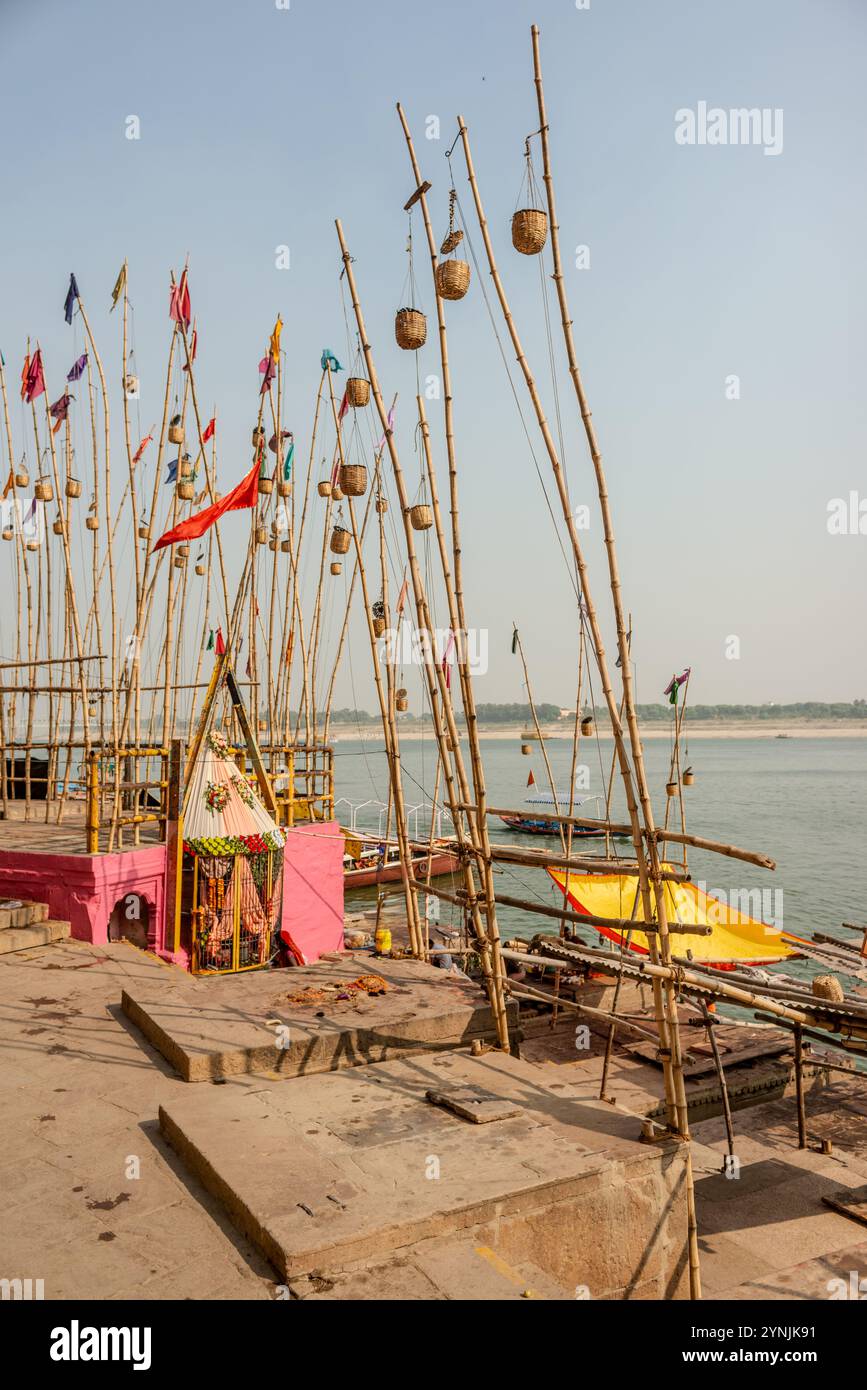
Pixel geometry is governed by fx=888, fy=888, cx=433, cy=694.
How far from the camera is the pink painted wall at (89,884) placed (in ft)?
27.5

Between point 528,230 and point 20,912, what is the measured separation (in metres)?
7.04

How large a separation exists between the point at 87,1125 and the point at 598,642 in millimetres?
3783

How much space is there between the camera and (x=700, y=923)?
12719 mm

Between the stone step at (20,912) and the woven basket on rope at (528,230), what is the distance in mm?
6927

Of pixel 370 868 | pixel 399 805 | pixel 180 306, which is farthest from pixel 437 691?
pixel 370 868

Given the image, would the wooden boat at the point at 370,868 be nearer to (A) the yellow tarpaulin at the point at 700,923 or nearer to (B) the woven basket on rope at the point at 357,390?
(A) the yellow tarpaulin at the point at 700,923

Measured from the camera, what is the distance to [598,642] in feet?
17.3

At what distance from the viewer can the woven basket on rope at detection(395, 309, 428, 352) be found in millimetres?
6387

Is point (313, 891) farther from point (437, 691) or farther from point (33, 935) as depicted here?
point (437, 691)

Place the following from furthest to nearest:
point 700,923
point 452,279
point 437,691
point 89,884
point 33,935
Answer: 1. point 700,923
2. point 89,884
3. point 33,935
4. point 437,691
5. point 452,279

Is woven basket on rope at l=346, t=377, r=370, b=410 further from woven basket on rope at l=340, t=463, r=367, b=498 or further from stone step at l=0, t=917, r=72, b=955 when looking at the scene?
stone step at l=0, t=917, r=72, b=955

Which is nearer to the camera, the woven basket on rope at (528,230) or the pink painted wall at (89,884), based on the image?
the woven basket on rope at (528,230)

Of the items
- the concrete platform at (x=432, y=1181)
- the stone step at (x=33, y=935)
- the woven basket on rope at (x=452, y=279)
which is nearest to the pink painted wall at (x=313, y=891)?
the stone step at (x=33, y=935)
